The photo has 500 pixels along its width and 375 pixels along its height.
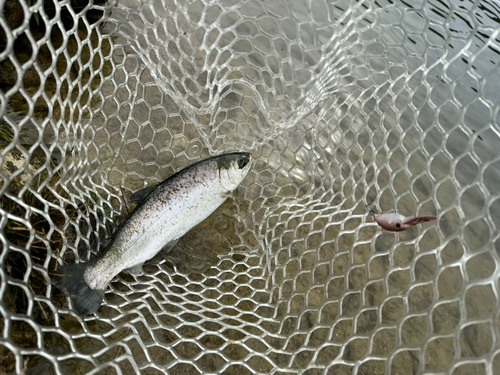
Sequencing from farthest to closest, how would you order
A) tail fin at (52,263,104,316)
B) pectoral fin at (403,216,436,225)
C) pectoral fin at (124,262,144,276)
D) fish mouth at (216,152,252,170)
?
fish mouth at (216,152,252,170)
pectoral fin at (124,262,144,276)
tail fin at (52,263,104,316)
pectoral fin at (403,216,436,225)

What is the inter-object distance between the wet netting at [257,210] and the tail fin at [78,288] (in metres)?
0.08

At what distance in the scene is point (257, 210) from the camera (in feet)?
11.5

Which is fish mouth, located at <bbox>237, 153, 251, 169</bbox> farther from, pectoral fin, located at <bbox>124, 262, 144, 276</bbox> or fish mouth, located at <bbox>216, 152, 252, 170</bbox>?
pectoral fin, located at <bbox>124, 262, 144, 276</bbox>

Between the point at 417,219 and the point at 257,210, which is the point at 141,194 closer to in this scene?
the point at 257,210

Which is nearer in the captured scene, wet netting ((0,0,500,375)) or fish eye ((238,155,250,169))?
wet netting ((0,0,500,375))

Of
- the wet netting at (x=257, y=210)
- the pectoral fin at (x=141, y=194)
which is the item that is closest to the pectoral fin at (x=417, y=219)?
the wet netting at (x=257, y=210)

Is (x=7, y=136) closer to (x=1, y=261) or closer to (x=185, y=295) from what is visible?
(x=1, y=261)

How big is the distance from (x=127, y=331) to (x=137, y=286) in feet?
1.10

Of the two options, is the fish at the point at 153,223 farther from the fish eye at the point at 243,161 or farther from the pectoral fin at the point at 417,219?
the pectoral fin at the point at 417,219

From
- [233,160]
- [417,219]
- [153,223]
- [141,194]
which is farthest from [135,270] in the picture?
[417,219]

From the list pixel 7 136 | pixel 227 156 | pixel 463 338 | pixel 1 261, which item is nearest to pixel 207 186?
pixel 227 156

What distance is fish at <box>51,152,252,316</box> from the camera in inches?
87.4

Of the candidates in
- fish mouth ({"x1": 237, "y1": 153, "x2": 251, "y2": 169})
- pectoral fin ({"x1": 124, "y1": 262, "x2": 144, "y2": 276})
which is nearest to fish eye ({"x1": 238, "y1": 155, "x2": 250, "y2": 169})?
fish mouth ({"x1": 237, "y1": 153, "x2": 251, "y2": 169})

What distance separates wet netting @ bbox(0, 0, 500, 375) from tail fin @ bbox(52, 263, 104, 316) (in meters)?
0.08
